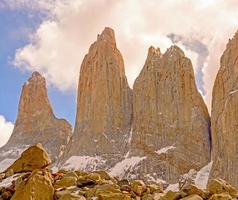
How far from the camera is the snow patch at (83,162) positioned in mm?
172250

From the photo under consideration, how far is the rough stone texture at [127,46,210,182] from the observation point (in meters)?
163

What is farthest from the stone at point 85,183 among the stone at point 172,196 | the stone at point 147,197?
the stone at point 172,196

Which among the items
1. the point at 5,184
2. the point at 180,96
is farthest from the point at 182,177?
the point at 5,184

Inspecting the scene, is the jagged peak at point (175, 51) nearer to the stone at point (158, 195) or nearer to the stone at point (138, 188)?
the stone at point (138, 188)

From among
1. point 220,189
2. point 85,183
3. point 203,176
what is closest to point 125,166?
point 203,176

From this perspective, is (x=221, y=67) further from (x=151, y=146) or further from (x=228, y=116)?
(x=151, y=146)

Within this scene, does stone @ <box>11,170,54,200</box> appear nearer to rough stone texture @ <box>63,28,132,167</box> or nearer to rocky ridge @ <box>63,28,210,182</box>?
rocky ridge @ <box>63,28,210,182</box>

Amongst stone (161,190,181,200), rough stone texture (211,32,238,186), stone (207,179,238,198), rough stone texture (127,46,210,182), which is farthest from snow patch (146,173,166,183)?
stone (161,190,181,200)

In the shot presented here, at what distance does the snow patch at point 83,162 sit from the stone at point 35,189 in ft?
485

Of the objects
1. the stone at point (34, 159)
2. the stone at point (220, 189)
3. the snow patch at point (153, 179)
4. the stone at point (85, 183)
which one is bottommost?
the stone at point (220, 189)

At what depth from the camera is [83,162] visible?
582ft

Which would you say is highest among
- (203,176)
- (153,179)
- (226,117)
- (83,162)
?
(226,117)

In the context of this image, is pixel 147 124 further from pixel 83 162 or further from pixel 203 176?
pixel 203 176

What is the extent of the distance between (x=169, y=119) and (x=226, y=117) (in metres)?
41.8
